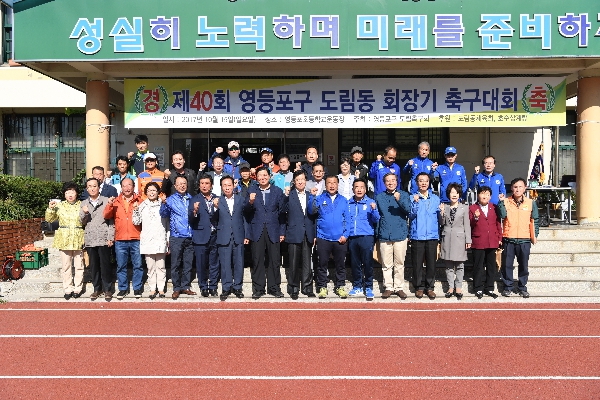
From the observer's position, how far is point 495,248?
9133 mm

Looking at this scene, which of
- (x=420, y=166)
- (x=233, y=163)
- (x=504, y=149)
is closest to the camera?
(x=420, y=166)

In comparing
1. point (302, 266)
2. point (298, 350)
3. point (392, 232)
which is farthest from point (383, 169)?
point (298, 350)

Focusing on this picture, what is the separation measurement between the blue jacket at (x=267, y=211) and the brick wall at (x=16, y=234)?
4824 millimetres

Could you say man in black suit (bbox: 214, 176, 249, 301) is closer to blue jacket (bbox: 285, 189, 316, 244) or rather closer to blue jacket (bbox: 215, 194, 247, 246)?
blue jacket (bbox: 215, 194, 247, 246)

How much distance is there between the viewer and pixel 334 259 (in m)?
9.15

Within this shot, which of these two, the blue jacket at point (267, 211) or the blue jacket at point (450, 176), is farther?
the blue jacket at point (450, 176)

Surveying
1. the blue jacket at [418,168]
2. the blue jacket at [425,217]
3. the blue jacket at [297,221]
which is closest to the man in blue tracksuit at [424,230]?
the blue jacket at [425,217]

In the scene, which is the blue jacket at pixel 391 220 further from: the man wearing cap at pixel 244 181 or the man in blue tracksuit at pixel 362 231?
the man wearing cap at pixel 244 181

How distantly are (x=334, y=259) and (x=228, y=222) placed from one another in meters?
1.69

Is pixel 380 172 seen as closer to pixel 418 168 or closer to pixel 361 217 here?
pixel 418 168

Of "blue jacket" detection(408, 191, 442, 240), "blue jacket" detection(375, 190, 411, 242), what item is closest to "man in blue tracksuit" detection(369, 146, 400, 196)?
"blue jacket" detection(375, 190, 411, 242)

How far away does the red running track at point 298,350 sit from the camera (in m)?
5.23

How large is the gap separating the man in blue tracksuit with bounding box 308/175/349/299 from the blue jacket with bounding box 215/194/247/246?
1.08 m

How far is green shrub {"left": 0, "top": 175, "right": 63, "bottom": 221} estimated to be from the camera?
40.2 feet
